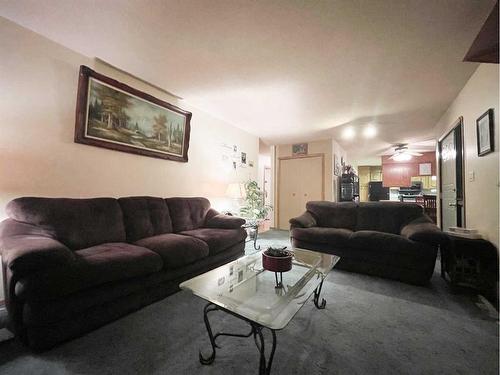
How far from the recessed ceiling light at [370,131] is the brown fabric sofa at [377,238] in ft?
6.09

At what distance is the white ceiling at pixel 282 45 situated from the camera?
1.57 m

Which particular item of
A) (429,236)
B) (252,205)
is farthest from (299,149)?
(429,236)

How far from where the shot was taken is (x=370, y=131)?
4.40 meters

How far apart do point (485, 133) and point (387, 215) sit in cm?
134

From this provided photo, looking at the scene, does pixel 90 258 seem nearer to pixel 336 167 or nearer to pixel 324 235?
pixel 324 235

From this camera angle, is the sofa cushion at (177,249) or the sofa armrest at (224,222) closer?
the sofa cushion at (177,249)

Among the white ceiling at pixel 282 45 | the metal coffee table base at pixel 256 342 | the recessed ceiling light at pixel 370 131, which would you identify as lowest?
the metal coffee table base at pixel 256 342

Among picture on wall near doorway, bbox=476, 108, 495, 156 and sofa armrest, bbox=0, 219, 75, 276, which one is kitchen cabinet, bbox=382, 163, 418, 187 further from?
sofa armrest, bbox=0, 219, 75, 276

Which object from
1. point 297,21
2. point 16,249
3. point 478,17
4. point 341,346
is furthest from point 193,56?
point 341,346

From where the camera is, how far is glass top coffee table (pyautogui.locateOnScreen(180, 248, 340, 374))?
1.00 m

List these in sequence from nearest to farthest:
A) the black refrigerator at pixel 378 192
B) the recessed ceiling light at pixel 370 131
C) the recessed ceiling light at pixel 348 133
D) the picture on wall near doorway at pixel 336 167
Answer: the recessed ceiling light at pixel 370 131 → the recessed ceiling light at pixel 348 133 → the picture on wall near doorway at pixel 336 167 → the black refrigerator at pixel 378 192

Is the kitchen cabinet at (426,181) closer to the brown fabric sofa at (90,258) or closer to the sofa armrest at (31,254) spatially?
the brown fabric sofa at (90,258)

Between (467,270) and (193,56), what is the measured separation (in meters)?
3.29

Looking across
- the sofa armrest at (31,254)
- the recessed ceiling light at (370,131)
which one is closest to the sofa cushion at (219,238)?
the sofa armrest at (31,254)
